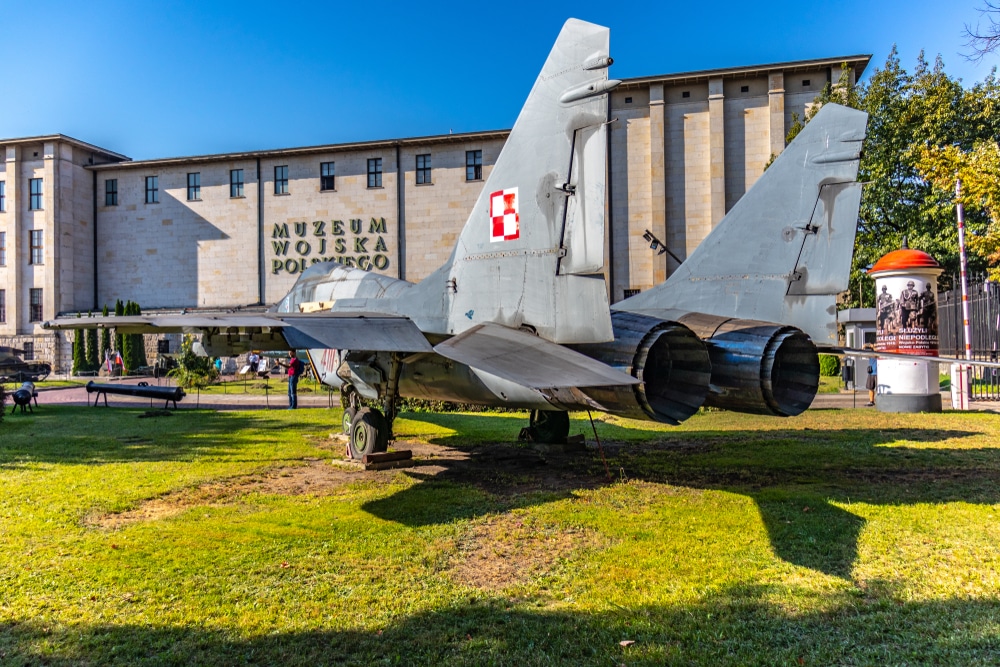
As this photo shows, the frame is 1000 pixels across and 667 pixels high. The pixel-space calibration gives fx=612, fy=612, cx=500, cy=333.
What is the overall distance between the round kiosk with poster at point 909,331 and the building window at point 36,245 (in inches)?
1927

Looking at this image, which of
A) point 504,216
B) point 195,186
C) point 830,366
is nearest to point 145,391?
point 504,216

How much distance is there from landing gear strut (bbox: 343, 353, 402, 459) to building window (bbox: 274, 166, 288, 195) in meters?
33.7

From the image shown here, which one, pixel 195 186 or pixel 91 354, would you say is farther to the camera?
pixel 195 186

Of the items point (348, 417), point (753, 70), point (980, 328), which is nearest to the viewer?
point (348, 417)

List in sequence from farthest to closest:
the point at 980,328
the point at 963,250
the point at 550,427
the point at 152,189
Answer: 1. the point at 152,189
2. the point at 980,328
3. the point at 963,250
4. the point at 550,427

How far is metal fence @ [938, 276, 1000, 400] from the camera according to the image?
1708 cm

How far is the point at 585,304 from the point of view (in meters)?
6.68

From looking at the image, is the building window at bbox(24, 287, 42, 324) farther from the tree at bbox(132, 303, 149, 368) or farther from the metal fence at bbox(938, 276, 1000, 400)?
the metal fence at bbox(938, 276, 1000, 400)

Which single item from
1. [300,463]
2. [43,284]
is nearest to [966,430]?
[300,463]

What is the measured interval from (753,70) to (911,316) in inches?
939

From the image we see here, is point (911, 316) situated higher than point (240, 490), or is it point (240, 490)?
point (911, 316)

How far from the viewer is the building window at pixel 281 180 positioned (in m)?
39.8

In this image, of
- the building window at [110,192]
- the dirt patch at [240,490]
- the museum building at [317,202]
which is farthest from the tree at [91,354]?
the dirt patch at [240,490]

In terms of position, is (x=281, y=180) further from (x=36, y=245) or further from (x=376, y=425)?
(x=376, y=425)
